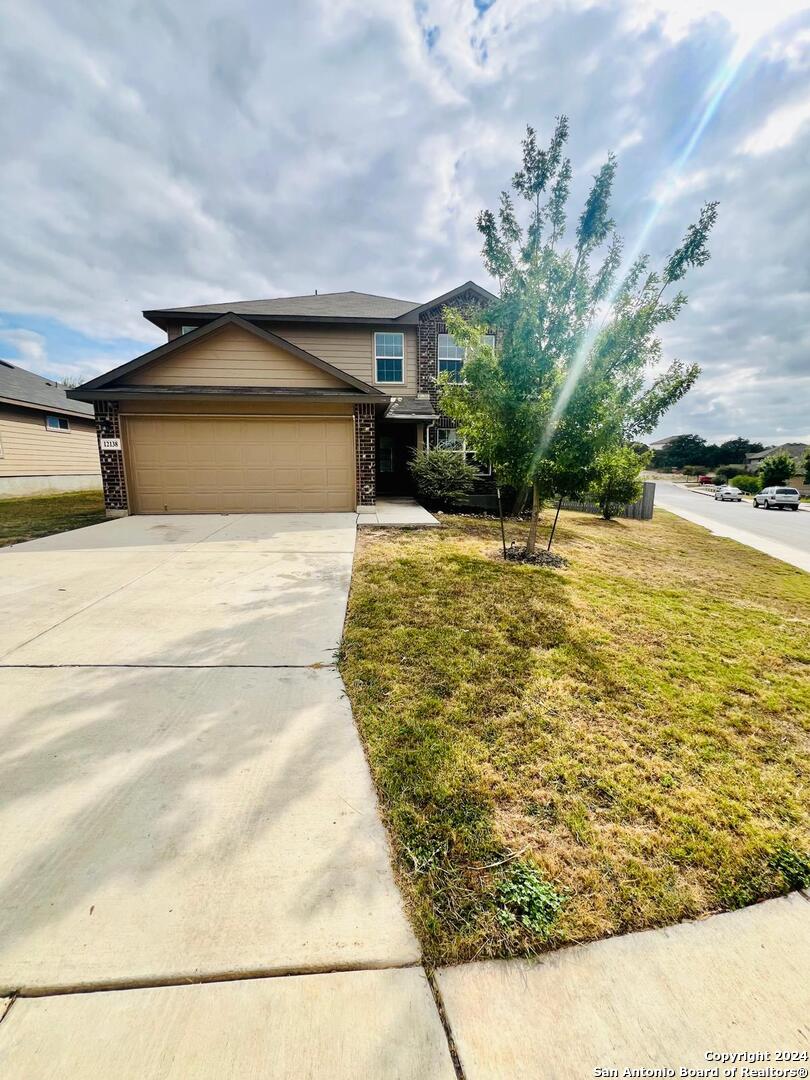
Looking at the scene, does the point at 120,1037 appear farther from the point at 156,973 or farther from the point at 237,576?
the point at 237,576

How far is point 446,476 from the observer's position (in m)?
12.1

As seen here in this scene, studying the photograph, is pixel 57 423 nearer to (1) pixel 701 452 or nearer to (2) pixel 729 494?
(2) pixel 729 494

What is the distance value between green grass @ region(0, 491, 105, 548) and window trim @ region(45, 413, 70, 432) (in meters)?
3.60

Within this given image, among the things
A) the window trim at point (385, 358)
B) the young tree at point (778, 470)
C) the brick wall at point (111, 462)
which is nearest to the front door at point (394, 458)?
the window trim at point (385, 358)

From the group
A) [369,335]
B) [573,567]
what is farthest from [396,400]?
[573,567]

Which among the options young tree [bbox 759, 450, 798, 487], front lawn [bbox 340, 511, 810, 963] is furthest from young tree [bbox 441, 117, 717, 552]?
young tree [bbox 759, 450, 798, 487]

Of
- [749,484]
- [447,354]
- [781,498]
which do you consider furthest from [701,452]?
[447,354]

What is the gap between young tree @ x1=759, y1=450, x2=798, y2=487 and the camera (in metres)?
40.0

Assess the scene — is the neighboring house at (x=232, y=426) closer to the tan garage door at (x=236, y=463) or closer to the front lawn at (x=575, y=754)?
the tan garage door at (x=236, y=463)

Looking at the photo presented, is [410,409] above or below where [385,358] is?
below

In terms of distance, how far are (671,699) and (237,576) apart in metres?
4.85

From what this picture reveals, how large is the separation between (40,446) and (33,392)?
7.05 feet

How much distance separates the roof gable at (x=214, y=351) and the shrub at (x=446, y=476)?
2.76 m

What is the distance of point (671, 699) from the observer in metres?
3.12
